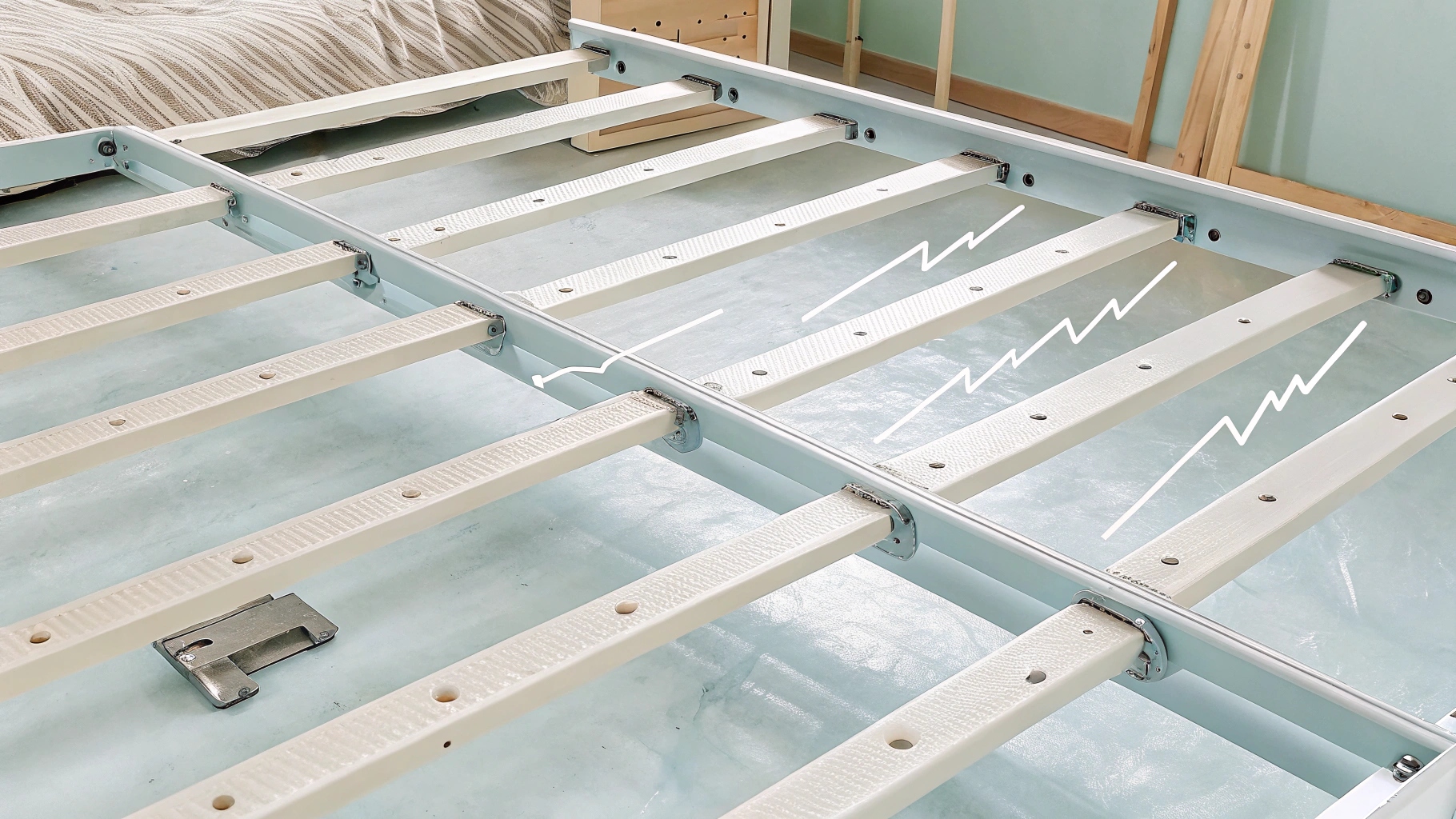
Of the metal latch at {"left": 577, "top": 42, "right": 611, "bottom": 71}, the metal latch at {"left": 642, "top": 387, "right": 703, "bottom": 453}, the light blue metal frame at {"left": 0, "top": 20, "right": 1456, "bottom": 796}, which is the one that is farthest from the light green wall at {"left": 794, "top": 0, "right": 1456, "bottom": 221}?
the metal latch at {"left": 642, "top": 387, "right": 703, "bottom": 453}

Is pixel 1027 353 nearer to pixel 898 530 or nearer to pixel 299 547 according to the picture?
pixel 898 530

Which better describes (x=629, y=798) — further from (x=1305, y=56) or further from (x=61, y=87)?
(x=1305, y=56)

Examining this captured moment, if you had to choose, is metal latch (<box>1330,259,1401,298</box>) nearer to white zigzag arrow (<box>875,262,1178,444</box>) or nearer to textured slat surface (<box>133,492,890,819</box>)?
white zigzag arrow (<box>875,262,1178,444</box>)

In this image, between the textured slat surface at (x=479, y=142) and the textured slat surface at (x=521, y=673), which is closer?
the textured slat surface at (x=521, y=673)

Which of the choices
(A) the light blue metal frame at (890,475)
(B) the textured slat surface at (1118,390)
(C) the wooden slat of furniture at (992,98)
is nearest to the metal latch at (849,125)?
(A) the light blue metal frame at (890,475)

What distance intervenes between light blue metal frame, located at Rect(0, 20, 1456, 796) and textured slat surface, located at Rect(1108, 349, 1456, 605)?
0.06 metres

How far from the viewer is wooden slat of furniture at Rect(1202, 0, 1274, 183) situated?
294 cm

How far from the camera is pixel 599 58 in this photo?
8.41ft

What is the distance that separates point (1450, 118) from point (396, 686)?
8.64 ft

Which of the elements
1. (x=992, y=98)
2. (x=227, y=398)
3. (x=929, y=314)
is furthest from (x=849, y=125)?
(x=992, y=98)

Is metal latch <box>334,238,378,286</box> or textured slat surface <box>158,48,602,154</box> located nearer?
metal latch <box>334,238,378,286</box>

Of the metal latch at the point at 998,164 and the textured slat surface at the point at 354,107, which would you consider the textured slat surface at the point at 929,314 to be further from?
the textured slat surface at the point at 354,107

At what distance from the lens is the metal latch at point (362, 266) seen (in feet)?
5.70

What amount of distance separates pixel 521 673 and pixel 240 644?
1.74ft
